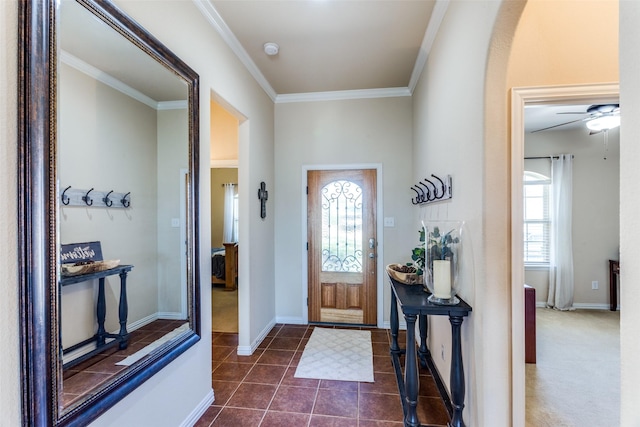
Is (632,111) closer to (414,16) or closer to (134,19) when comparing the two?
(134,19)

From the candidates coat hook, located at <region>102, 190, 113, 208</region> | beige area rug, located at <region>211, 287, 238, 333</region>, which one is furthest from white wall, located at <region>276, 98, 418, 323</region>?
coat hook, located at <region>102, 190, 113, 208</region>

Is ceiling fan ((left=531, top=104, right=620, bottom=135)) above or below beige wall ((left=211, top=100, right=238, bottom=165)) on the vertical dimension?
below

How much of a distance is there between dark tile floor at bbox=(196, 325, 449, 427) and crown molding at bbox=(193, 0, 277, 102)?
2.81 metres

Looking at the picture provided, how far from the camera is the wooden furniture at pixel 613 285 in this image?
167 inches

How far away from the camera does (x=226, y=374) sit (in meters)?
2.62

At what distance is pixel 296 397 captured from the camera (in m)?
2.28

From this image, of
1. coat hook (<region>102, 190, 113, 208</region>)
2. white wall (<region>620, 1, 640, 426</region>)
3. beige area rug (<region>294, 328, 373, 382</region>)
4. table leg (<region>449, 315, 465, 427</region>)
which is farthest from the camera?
beige area rug (<region>294, 328, 373, 382</region>)

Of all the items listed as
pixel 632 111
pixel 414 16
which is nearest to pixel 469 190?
pixel 632 111

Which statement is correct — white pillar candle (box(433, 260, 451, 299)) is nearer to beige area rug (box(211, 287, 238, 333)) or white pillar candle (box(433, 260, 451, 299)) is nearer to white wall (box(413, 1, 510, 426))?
white wall (box(413, 1, 510, 426))

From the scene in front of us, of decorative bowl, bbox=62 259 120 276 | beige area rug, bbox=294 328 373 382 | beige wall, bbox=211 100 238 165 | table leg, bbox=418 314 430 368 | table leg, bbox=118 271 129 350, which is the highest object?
beige wall, bbox=211 100 238 165

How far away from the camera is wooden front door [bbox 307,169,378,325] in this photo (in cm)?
374

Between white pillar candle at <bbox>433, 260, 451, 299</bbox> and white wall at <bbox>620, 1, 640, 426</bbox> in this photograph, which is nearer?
white wall at <bbox>620, 1, 640, 426</bbox>

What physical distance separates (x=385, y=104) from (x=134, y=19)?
282 centimetres

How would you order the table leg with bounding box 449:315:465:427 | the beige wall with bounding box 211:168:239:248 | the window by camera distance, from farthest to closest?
1. the beige wall with bounding box 211:168:239:248
2. the window
3. the table leg with bounding box 449:315:465:427
